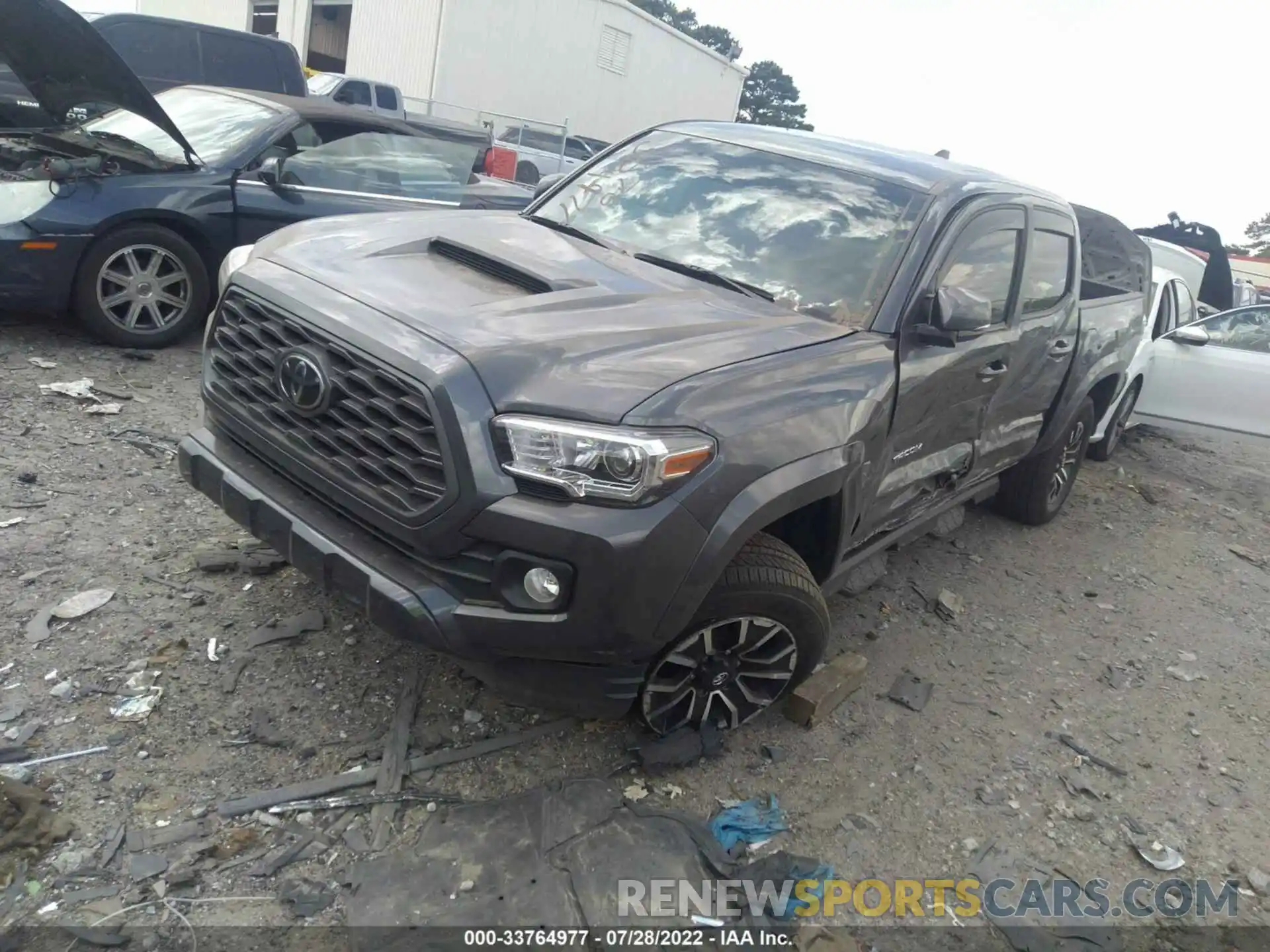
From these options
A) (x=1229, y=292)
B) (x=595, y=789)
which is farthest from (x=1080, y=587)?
(x=1229, y=292)

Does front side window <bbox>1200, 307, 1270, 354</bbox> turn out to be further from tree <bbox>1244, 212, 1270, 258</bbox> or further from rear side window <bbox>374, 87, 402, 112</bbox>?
tree <bbox>1244, 212, 1270, 258</bbox>

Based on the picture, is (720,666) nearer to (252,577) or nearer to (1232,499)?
(252,577)

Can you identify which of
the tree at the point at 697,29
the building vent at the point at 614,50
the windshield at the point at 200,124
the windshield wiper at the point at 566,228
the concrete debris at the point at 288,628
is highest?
the tree at the point at 697,29

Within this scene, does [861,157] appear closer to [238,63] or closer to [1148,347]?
[1148,347]

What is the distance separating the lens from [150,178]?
17.8ft

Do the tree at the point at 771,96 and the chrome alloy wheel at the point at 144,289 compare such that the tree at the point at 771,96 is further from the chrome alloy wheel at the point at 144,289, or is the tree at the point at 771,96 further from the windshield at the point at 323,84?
the chrome alloy wheel at the point at 144,289

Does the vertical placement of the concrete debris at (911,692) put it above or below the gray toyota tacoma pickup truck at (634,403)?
below

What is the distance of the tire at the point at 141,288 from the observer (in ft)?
17.3

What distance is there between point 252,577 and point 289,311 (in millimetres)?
1356

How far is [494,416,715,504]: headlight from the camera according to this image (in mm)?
2389

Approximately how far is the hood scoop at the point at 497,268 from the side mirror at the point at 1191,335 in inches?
240

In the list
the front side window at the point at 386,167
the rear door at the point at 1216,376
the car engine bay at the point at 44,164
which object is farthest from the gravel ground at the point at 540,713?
the rear door at the point at 1216,376

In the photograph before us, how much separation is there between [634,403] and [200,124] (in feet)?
16.9

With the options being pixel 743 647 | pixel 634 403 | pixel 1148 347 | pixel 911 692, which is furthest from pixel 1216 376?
pixel 634 403
